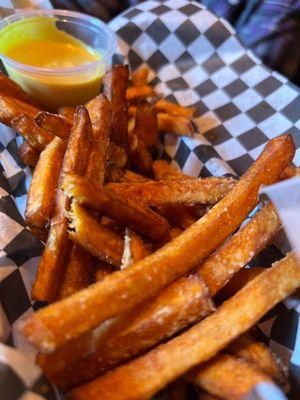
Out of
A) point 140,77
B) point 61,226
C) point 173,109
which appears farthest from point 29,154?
point 140,77

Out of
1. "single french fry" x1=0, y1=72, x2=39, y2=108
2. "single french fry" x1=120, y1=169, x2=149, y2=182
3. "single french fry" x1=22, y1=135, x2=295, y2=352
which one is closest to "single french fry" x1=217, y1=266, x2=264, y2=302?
"single french fry" x1=22, y1=135, x2=295, y2=352

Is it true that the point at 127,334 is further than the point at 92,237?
No

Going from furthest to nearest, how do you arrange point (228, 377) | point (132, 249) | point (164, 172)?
1. point (164, 172)
2. point (132, 249)
3. point (228, 377)

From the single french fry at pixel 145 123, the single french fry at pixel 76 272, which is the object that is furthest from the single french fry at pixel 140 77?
the single french fry at pixel 76 272

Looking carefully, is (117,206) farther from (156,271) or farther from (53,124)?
(53,124)

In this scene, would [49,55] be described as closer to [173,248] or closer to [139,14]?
[139,14]

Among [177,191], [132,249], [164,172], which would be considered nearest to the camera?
[132,249]
